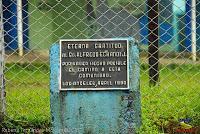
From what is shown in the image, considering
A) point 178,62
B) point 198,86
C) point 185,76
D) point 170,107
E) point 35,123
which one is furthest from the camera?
point 178,62

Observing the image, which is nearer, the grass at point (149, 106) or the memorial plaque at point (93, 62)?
the memorial plaque at point (93, 62)

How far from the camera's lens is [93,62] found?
441cm

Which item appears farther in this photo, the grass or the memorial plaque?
the grass

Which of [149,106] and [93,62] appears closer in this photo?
[93,62]

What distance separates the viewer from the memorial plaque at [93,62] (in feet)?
14.4

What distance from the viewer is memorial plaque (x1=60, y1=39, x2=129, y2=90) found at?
14.4ft

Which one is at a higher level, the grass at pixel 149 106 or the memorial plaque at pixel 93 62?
the memorial plaque at pixel 93 62

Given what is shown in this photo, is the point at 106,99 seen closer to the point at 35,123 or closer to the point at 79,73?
the point at 79,73

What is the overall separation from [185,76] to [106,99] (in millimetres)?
4035

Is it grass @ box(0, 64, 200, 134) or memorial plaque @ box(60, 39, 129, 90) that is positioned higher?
memorial plaque @ box(60, 39, 129, 90)

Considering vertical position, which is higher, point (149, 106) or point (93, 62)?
point (93, 62)

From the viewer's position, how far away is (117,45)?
4.39 m

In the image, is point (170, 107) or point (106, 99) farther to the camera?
point (170, 107)

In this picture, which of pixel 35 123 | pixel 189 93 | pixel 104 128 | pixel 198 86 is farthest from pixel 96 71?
pixel 198 86
